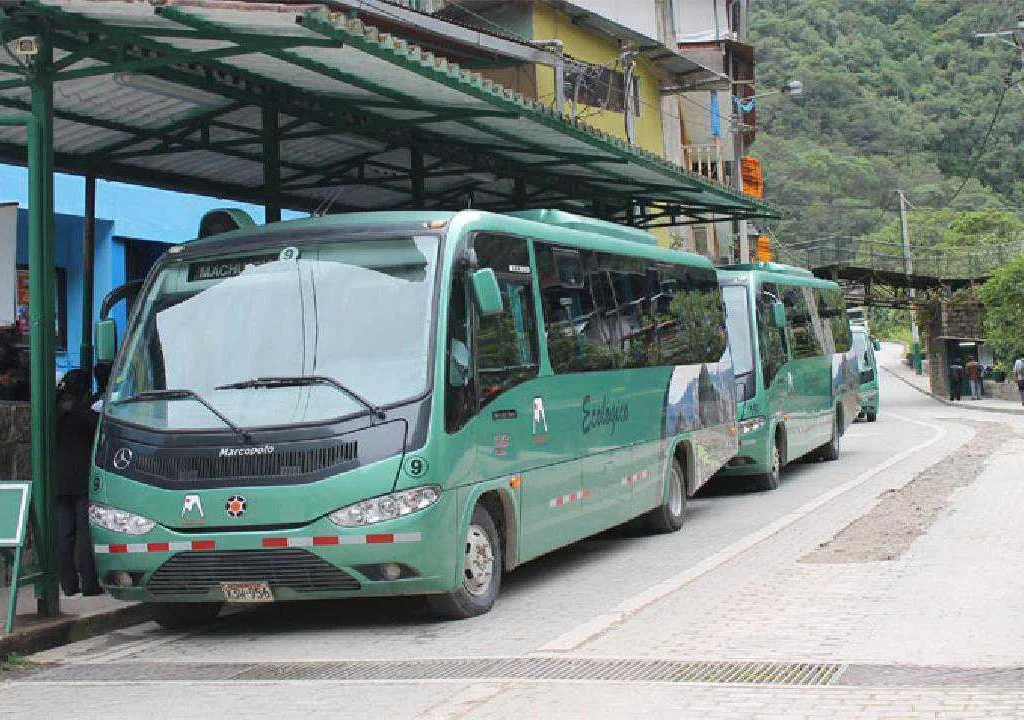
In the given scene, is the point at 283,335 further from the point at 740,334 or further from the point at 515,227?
the point at 740,334

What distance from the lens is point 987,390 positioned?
62000 mm

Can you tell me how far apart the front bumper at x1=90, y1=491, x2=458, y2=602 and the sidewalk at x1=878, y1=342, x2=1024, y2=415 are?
1555 inches

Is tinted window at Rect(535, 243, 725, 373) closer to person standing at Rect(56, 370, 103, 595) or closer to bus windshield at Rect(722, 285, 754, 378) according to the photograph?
bus windshield at Rect(722, 285, 754, 378)

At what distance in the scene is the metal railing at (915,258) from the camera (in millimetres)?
63875

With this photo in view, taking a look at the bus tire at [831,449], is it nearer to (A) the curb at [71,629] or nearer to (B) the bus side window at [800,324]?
(B) the bus side window at [800,324]

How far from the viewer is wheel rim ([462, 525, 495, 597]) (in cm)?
990

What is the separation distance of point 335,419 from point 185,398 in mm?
1117

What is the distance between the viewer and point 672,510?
49.1ft

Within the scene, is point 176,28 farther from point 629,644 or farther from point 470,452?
point 629,644

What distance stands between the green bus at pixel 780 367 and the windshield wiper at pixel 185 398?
402 inches

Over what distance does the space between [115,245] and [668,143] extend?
20562mm

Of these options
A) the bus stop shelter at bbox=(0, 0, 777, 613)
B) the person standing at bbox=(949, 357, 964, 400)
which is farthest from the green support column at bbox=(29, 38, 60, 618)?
the person standing at bbox=(949, 357, 964, 400)

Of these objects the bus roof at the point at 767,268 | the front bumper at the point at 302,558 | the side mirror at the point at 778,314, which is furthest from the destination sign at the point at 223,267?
the side mirror at the point at 778,314

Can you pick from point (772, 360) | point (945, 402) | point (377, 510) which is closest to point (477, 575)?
point (377, 510)
